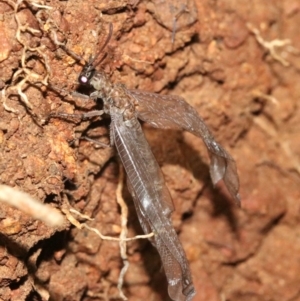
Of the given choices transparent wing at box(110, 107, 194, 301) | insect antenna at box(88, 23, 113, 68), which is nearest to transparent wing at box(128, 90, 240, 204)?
transparent wing at box(110, 107, 194, 301)

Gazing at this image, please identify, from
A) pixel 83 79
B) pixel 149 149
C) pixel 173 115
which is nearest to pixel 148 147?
pixel 149 149

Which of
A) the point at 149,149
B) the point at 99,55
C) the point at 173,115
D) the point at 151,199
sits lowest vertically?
the point at 151,199

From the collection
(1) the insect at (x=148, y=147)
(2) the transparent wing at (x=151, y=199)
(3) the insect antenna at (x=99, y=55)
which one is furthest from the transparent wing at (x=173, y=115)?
(3) the insect antenna at (x=99, y=55)

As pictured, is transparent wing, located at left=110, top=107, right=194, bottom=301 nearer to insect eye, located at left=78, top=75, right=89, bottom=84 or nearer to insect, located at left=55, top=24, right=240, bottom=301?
insect, located at left=55, top=24, right=240, bottom=301

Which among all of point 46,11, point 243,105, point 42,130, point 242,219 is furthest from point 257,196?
point 46,11

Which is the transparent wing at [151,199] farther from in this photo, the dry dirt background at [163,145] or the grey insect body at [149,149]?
the dry dirt background at [163,145]

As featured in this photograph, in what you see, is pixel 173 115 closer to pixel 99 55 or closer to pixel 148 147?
pixel 148 147
